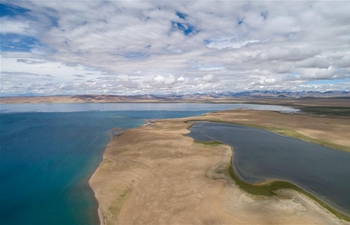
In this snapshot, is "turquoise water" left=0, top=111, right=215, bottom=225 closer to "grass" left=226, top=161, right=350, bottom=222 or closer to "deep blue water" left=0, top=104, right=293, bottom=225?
"deep blue water" left=0, top=104, right=293, bottom=225

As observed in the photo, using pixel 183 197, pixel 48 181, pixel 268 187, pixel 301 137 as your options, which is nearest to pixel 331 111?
pixel 301 137

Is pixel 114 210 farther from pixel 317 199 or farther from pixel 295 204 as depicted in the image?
pixel 317 199

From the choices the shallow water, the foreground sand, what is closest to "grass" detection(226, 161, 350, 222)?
the foreground sand

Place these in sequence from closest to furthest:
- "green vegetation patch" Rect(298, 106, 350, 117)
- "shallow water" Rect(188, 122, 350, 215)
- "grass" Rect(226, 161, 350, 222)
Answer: "grass" Rect(226, 161, 350, 222)
"shallow water" Rect(188, 122, 350, 215)
"green vegetation patch" Rect(298, 106, 350, 117)

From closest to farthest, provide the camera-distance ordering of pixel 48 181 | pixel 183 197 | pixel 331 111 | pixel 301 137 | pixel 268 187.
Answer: pixel 183 197
pixel 268 187
pixel 48 181
pixel 301 137
pixel 331 111

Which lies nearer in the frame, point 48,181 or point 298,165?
point 48,181

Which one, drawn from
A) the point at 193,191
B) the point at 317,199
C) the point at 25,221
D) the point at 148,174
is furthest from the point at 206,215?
the point at 25,221

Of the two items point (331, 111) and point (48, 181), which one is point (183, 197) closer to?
point (48, 181)

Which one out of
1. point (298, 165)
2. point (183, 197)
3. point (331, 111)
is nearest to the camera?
point (183, 197)
